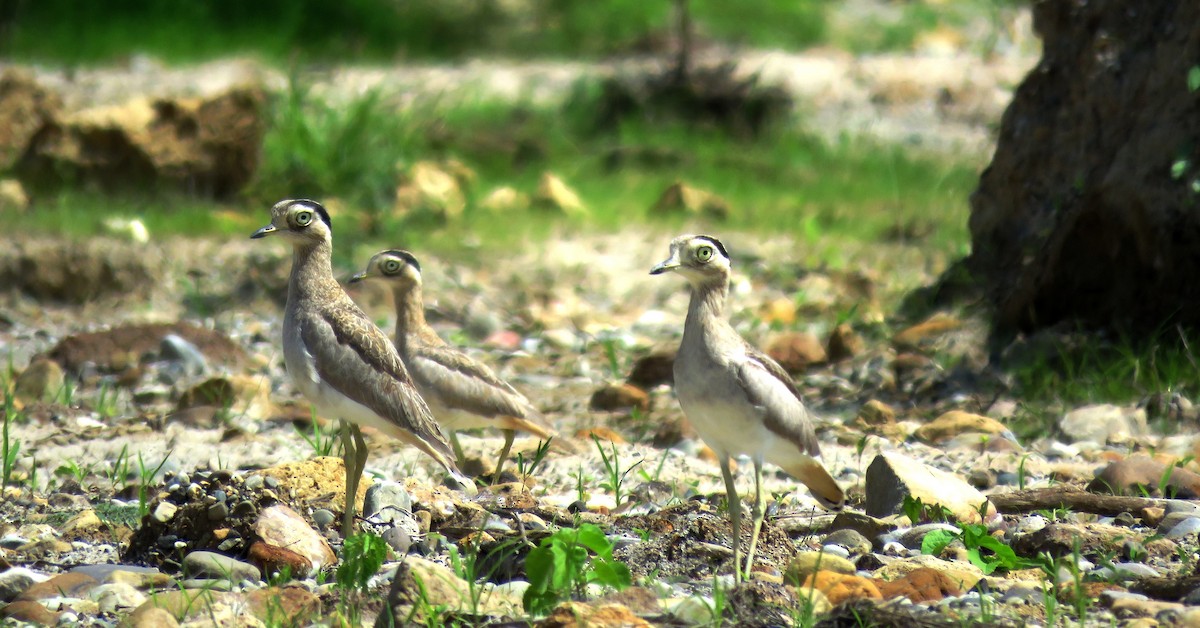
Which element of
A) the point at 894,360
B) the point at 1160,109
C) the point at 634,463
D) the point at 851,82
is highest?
the point at 851,82

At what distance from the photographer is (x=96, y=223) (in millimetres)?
9594

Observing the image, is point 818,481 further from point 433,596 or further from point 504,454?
point 433,596

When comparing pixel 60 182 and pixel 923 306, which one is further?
pixel 60 182

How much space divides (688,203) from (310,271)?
6.10 m

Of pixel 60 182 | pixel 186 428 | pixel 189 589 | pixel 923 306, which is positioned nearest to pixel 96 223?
pixel 60 182

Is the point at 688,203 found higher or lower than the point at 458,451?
higher

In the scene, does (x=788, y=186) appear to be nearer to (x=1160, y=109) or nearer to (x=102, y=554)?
(x=1160, y=109)

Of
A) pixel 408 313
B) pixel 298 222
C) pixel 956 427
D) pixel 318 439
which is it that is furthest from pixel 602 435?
pixel 298 222

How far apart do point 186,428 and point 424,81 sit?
29.4 ft

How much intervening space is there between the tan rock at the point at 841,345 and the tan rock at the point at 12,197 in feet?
16.7

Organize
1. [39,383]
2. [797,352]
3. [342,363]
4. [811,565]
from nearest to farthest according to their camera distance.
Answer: [811,565] → [342,363] → [39,383] → [797,352]

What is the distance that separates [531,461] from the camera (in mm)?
6145

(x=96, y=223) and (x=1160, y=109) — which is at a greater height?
(x=1160, y=109)

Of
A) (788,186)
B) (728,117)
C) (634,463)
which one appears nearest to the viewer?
(634,463)
